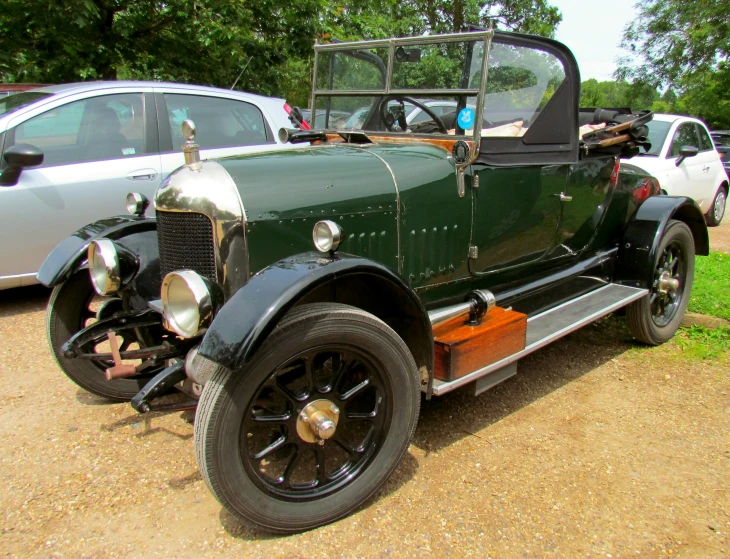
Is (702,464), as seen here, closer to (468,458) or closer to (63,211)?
(468,458)

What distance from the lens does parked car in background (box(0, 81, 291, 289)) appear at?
14.5ft

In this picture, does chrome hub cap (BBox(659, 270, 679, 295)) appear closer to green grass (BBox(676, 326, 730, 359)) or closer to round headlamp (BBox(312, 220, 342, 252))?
green grass (BBox(676, 326, 730, 359))

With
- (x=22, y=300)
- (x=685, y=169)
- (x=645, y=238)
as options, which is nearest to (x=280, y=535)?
(x=645, y=238)

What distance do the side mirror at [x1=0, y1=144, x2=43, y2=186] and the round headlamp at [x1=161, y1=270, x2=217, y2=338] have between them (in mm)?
2714

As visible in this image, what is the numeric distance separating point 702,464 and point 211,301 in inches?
92.6

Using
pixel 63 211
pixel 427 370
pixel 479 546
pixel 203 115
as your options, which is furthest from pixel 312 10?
pixel 479 546

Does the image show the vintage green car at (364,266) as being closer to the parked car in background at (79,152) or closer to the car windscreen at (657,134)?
the parked car in background at (79,152)

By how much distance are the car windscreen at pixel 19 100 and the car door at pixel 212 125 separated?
0.92 meters

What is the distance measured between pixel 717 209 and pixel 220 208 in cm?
932

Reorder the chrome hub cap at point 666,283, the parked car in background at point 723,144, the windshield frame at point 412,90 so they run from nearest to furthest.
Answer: the windshield frame at point 412,90 → the chrome hub cap at point 666,283 → the parked car in background at point 723,144

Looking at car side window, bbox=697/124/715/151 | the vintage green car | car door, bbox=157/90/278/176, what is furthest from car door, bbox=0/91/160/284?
car side window, bbox=697/124/715/151

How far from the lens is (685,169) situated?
7.79m

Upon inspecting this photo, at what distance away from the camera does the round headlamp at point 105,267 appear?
2777 millimetres

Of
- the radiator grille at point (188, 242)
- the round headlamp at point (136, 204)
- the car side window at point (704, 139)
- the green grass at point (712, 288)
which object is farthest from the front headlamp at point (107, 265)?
the car side window at point (704, 139)
